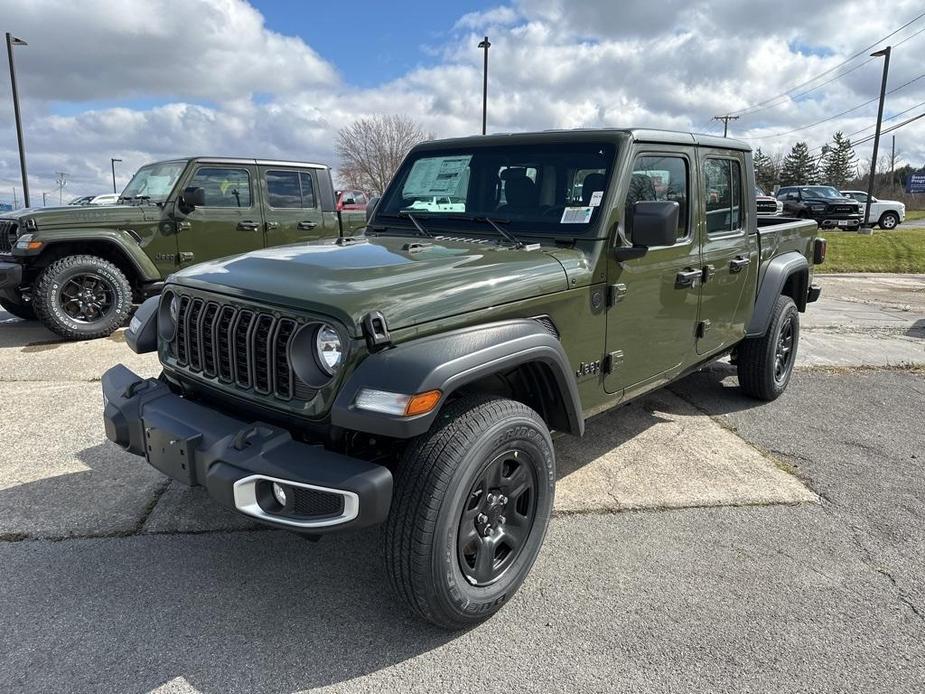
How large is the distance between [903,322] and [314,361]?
29.7 feet

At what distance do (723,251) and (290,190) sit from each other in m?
5.79

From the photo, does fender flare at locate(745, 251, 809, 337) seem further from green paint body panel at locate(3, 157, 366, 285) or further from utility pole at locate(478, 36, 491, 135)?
utility pole at locate(478, 36, 491, 135)

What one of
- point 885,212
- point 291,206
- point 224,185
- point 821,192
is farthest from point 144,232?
point 885,212

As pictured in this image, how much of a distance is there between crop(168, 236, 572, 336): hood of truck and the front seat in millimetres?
338

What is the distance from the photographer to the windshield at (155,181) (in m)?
7.68

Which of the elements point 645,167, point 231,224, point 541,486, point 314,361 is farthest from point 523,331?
point 231,224

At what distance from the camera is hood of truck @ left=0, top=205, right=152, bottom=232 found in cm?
697

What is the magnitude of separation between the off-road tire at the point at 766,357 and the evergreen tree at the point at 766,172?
63.7 m

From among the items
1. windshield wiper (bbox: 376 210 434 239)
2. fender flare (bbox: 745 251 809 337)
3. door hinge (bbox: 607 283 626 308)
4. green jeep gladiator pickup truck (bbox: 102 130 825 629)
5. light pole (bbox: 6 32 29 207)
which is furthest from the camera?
light pole (bbox: 6 32 29 207)

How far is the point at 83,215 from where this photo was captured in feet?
23.5

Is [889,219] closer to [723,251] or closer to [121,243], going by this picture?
[723,251]

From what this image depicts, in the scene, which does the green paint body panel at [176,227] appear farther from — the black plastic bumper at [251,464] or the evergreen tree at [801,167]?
the evergreen tree at [801,167]

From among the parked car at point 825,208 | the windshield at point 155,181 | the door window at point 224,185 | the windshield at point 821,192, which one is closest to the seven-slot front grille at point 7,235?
the windshield at point 155,181

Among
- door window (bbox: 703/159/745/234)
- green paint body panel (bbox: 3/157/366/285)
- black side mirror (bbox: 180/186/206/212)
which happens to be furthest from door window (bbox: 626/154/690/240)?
black side mirror (bbox: 180/186/206/212)
